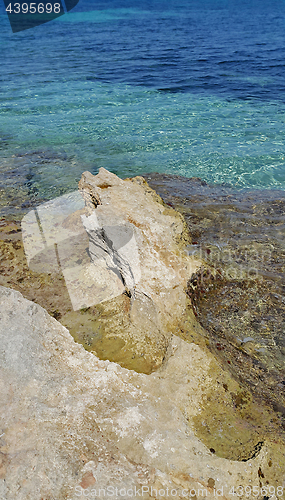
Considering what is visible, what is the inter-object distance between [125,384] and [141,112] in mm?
12229

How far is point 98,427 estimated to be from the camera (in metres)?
2.62

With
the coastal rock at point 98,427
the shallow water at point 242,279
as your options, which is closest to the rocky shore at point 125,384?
the coastal rock at point 98,427

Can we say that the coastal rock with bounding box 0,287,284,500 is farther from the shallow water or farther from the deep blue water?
the deep blue water

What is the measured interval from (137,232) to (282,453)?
2736mm

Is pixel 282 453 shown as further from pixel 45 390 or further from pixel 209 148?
pixel 209 148

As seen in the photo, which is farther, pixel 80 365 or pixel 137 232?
pixel 137 232

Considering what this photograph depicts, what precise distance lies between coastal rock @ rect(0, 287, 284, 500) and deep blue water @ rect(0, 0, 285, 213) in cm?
512

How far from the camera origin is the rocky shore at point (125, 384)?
2.39 m

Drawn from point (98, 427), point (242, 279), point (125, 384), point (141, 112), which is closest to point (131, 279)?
point (125, 384)

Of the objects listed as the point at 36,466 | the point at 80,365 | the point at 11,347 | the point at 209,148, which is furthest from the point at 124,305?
the point at 209,148

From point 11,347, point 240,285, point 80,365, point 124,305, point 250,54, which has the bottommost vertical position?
point 240,285

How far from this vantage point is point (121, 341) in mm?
3887

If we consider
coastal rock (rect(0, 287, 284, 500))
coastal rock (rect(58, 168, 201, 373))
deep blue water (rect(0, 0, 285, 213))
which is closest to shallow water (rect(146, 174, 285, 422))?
coastal rock (rect(58, 168, 201, 373))

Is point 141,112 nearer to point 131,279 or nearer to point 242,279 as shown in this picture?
point 242,279
